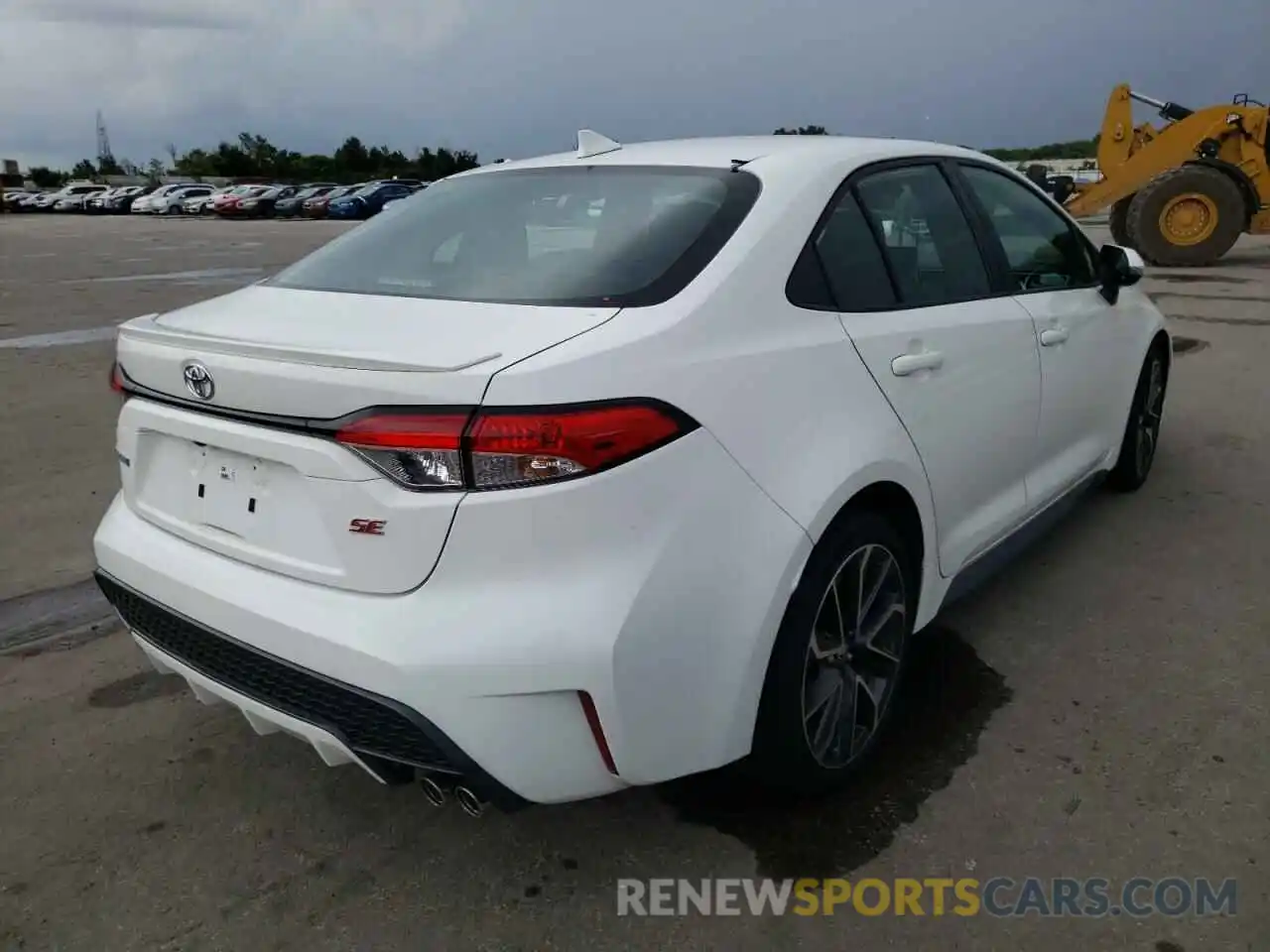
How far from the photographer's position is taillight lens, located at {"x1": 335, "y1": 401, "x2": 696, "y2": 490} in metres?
1.88

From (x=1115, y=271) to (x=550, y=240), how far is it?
2.63 metres

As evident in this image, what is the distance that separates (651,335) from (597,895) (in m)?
1.27

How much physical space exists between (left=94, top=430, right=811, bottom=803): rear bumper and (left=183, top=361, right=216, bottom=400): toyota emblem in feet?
1.41

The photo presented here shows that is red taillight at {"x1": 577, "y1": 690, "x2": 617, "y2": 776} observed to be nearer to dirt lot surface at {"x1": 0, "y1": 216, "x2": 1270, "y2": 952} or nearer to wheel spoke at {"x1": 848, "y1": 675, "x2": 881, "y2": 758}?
dirt lot surface at {"x1": 0, "y1": 216, "x2": 1270, "y2": 952}

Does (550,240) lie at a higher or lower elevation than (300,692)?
higher

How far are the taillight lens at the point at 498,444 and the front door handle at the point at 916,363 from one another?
37.1 inches

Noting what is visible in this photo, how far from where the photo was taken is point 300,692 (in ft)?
6.95

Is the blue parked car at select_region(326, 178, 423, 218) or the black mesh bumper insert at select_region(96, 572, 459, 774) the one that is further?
the blue parked car at select_region(326, 178, 423, 218)

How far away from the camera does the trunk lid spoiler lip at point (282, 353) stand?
1.94 meters

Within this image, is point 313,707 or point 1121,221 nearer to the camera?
point 313,707

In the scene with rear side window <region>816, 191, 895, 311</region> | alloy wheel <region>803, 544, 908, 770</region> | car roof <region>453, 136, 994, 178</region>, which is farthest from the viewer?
car roof <region>453, 136, 994, 178</region>

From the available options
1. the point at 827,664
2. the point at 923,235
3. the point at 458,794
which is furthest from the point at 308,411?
the point at 923,235

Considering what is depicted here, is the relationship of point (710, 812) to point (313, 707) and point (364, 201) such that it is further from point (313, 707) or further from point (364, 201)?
point (364, 201)

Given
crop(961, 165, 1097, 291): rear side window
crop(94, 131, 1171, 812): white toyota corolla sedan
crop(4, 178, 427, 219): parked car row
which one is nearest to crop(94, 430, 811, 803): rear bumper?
crop(94, 131, 1171, 812): white toyota corolla sedan
